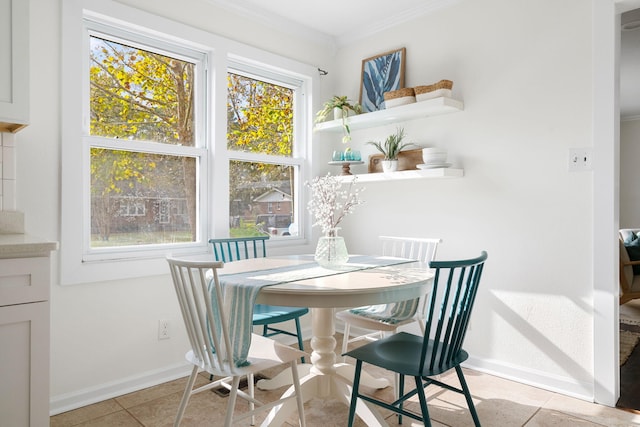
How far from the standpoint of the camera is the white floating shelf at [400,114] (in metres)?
2.83

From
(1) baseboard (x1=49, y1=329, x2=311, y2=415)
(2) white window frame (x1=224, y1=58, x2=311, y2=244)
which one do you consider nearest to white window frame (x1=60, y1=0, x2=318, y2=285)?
(2) white window frame (x1=224, y1=58, x2=311, y2=244)

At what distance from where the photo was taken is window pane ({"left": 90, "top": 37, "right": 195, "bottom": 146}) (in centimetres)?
254

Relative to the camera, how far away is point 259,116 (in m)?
3.39

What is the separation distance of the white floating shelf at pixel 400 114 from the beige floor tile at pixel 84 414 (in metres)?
2.41

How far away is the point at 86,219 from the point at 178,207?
0.58m

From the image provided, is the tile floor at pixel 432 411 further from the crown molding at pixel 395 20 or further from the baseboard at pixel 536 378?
the crown molding at pixel 395 20

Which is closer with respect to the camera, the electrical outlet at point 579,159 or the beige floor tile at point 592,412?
the beige floor tile at point 592,412

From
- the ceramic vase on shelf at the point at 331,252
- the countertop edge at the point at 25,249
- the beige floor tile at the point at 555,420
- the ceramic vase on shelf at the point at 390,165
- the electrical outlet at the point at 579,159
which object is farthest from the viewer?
the ceramic vase on shelf at the point at 390,165

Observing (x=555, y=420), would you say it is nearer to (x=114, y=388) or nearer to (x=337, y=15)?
(x=114, y=388)

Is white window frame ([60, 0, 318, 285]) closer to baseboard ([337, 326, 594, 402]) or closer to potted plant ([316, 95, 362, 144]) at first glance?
potted plant ([316, 95, 362, 144])

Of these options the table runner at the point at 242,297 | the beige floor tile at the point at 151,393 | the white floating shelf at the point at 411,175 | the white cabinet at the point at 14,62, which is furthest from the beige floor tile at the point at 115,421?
the white floating shelf at the point at 411,175

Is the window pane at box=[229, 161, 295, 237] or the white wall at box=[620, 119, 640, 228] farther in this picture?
the white wall at box=[620, 119, 640, 228]

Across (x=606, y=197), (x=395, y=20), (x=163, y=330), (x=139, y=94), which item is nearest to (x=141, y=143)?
(x=139, y=94)

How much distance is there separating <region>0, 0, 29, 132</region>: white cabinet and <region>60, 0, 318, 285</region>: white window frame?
39cm
